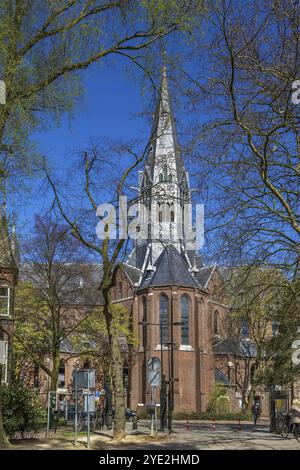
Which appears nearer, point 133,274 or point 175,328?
point 175,328

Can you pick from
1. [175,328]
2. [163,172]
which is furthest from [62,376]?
[163,172]

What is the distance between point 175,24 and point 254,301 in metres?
7.54

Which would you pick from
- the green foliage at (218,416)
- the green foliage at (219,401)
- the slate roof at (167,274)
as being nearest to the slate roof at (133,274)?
the slate roof at (167,274)

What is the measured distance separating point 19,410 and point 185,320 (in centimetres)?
4597

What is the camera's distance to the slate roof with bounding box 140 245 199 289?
65000 mm

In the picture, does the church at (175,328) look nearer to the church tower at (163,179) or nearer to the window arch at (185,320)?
the window arch at (185,320)

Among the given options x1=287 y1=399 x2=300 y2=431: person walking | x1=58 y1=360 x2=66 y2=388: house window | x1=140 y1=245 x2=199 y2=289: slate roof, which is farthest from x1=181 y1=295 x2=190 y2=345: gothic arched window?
x1=287 y1=399 x2=300 y2=431: person walking

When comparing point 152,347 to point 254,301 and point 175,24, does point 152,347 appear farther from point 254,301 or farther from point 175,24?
point 175,24

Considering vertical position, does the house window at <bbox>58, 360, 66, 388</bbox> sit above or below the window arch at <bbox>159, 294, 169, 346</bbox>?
below

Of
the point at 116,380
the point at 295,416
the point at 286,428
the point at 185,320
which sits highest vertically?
the point at 185,320

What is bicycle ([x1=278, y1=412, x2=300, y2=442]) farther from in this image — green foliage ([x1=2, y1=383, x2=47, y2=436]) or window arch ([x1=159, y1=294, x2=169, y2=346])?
window arch ([x1=159, y1=294, x2=169, y2=346])

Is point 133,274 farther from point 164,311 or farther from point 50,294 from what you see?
point 50,294

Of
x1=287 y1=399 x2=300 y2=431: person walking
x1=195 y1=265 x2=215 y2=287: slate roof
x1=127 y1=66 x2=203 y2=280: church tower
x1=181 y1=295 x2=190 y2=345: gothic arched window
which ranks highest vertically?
x1=195 y1=265 x2=215 y2=287: slate roof

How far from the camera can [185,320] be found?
2539 inches
